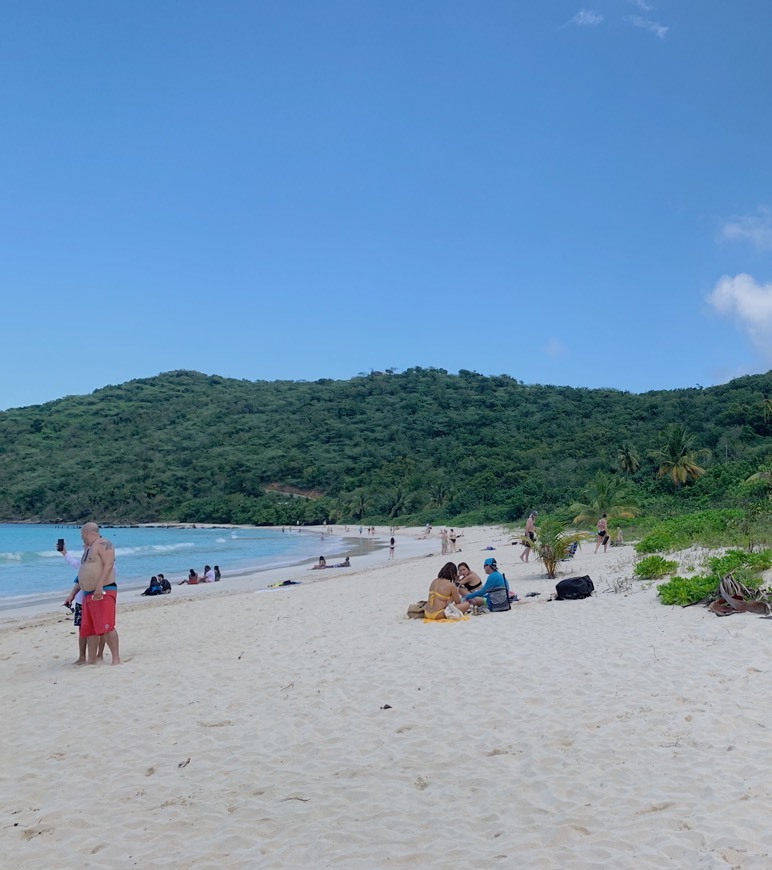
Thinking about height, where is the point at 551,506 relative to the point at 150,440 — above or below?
below

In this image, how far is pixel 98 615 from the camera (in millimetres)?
7820

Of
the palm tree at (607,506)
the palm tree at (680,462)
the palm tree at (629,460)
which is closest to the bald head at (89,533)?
the palm tree at (607,506)

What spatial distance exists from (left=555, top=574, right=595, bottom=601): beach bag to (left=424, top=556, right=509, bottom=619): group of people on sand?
90 cm

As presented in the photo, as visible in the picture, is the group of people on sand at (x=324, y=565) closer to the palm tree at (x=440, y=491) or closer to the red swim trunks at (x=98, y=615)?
the red swim trunks at (x=98, y=615)

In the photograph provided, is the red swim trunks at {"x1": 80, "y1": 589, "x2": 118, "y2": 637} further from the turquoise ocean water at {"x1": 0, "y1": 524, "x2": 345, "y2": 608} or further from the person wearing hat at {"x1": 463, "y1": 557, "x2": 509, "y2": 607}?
the turquoise ocean water at {"x1": 0, "y1": 524, "x2": 345, "y2": 608}

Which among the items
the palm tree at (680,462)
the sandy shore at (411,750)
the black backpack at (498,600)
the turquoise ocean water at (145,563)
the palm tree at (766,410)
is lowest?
the turquoise ocean water at (145,563)

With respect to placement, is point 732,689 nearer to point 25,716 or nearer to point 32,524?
point 25,716

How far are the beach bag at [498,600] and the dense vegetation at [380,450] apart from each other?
1852cm

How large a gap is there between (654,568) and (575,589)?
1501 millimetres

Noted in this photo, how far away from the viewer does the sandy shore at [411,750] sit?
3.46 meters

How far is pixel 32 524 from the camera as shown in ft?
276

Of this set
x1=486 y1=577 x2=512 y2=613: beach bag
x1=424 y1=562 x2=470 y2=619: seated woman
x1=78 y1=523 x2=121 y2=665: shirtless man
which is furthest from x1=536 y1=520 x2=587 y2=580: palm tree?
x1=78 y1=523 x2=121 y2=665: shirtless man

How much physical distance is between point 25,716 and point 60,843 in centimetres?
281

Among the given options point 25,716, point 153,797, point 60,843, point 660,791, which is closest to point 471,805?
point 660,791
